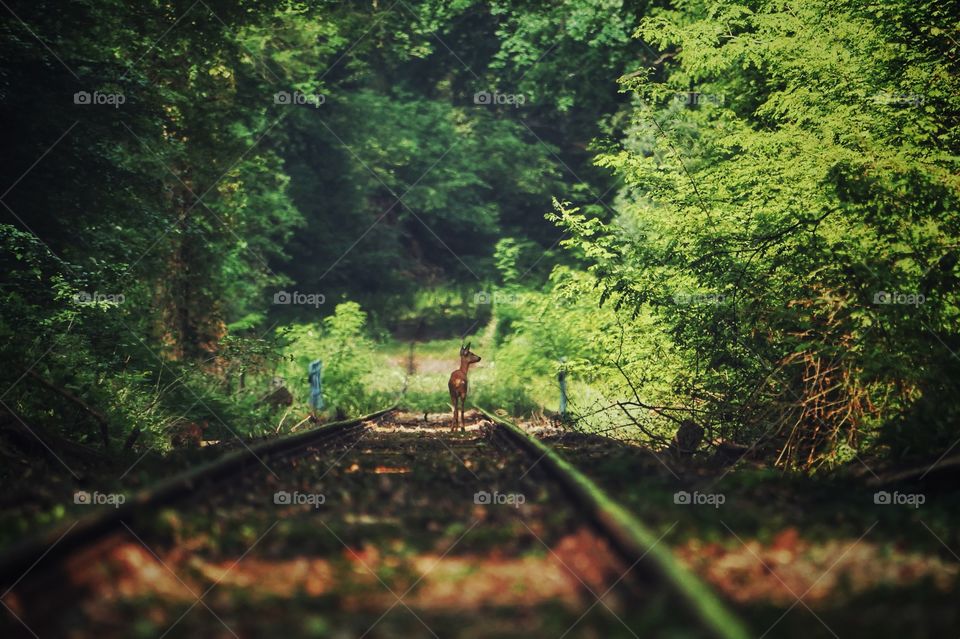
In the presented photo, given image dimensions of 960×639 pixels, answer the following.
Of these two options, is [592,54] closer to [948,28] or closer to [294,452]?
[948,28]

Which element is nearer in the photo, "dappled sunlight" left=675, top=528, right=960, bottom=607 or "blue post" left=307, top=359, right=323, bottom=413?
"dappled sunlight" left=675, top=528, right=960, bottom=607

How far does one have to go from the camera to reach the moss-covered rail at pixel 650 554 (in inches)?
107

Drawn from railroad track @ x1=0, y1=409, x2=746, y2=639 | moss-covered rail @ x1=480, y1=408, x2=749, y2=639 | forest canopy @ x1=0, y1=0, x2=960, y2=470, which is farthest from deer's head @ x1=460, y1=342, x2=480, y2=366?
moss-covered rail @ x1=480, y1=408, x2=749, y2=639

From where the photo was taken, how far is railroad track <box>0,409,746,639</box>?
10.3 feet

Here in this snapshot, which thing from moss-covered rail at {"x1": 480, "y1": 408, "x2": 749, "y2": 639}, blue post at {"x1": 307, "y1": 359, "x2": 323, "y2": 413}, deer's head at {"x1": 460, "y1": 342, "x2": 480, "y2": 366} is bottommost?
blue post at {"x1": 307, "y1": 359, "x2": 323, "y2": 413}

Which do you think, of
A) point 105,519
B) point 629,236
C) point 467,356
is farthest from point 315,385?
point 105,519

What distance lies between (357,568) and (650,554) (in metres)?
1.49

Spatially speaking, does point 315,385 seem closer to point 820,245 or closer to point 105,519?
point 820,245

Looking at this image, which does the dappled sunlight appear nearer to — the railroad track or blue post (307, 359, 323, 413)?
the railroad track

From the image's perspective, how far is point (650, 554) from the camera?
11.1 ft

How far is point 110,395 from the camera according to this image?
9.88m

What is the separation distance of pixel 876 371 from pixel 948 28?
4494 millimetres

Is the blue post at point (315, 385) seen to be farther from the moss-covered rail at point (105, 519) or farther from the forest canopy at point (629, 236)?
the moss-covered rail at point (105, 519)

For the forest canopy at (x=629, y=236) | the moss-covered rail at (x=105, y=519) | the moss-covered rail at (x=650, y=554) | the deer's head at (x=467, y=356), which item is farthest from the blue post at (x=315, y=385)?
the moss-covered rail at (x=650, y=554)
